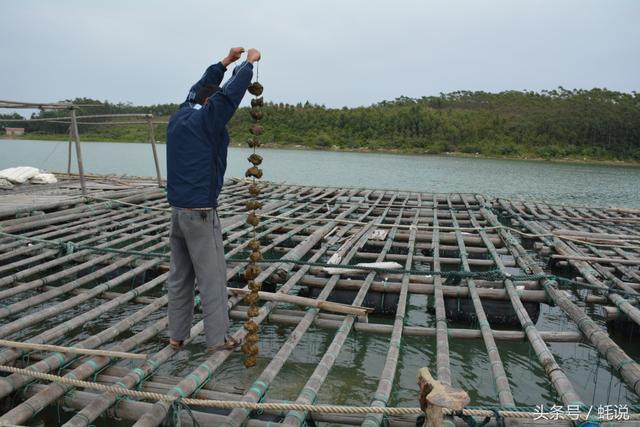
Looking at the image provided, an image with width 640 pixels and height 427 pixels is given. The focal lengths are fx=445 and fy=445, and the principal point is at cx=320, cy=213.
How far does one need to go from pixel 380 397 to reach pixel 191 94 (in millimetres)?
2339

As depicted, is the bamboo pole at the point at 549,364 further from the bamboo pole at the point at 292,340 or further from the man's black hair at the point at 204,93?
the man's black hair at the point at 204,93

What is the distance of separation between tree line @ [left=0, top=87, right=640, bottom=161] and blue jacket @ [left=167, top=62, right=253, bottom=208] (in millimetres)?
45637

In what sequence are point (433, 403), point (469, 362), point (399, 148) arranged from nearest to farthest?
point (433, 403), point (469, 362), point (399, 148)

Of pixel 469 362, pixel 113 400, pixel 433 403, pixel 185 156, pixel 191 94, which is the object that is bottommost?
pixel 469 362

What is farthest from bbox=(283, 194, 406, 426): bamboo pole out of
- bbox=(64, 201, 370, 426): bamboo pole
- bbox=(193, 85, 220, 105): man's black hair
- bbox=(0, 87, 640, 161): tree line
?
bbox=(0, 87, 640, 161): tree line

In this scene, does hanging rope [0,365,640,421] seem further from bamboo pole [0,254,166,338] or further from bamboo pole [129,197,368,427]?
bamboo pole [0,254,166,338]

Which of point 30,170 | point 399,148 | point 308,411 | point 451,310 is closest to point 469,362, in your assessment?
point 451,310

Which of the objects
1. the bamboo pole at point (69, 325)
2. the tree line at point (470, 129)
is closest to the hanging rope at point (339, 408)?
the bamboo pole at point (69, 325)

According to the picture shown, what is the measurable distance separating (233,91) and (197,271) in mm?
1198

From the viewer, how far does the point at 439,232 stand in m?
Answer: 7.55

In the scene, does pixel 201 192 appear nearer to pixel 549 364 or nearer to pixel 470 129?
pixel 549 364

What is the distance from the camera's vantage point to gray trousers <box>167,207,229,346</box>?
291 centimetres

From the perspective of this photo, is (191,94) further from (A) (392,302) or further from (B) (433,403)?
(A) (392,302)

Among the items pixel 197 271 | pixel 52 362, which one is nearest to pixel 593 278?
pixel 197 271
